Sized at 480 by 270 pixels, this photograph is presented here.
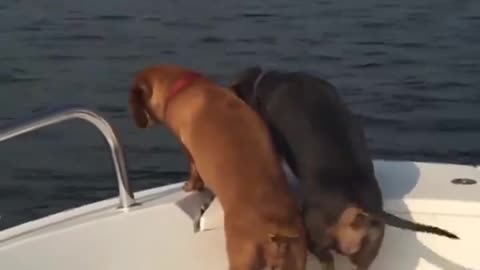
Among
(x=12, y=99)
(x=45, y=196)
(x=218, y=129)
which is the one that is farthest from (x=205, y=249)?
(x=12, y=99)

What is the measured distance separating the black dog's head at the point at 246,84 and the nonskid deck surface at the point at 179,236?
267 millimetres

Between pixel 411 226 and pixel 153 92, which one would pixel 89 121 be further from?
pixel 411 226

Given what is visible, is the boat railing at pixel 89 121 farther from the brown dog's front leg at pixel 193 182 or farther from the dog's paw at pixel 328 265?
the dog's paw at pixel 328 265

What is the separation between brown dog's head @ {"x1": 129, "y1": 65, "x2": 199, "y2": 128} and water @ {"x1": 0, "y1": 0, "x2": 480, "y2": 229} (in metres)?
2.40

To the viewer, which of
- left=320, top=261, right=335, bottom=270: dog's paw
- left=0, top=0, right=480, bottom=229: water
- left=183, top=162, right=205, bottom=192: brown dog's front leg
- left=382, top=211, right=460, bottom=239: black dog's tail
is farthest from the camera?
left=0, top=0, right=480, bottom=229: water

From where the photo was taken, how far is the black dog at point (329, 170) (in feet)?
8.68

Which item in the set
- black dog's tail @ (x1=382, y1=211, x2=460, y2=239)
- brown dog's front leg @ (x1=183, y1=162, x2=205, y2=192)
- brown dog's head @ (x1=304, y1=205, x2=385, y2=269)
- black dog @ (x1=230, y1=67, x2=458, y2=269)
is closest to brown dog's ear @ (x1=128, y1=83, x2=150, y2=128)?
brown dog's front leg @ (x1=183, y1=162, x2=205, y2=192)

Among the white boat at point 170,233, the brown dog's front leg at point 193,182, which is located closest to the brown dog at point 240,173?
the brown dog's front leg at point 193,182

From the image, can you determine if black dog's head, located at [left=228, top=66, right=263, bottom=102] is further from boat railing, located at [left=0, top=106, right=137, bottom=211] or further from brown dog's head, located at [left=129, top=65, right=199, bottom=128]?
boat railing, located at [left=0, top=106, right=137, bottom=211]

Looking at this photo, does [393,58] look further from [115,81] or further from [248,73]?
[248,73]

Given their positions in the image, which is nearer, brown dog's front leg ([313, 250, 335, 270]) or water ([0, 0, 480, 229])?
brown dog's front leg ([313, 250, 335, 270])

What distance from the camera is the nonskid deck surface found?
2.78m

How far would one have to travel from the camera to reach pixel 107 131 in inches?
111

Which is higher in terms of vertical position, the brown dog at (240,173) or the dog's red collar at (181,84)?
the dog's red collar at (181,84)
